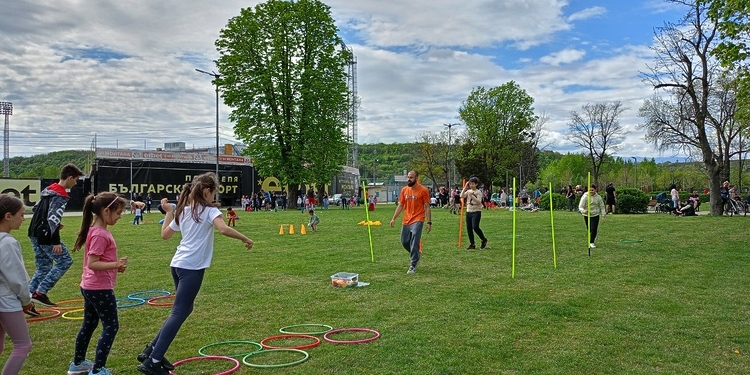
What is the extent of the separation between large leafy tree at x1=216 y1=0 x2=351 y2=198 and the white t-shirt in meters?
38.0

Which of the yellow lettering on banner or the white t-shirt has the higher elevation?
the yellow lettering on banner

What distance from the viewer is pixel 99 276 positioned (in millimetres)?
5066

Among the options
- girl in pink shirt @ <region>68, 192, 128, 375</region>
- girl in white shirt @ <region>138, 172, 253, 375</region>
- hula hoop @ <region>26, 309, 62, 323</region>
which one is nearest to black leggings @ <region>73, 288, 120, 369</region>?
girl in pink shirt @ <region>68, 192, 128, 375</region>

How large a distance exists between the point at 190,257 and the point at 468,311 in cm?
402

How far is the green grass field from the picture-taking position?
18.4 ft

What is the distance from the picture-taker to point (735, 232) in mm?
19719

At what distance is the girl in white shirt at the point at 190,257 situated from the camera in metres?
5.11

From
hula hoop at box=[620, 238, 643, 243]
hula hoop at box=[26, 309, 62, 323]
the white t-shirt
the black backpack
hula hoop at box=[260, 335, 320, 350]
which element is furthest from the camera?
hula hoop at box=[620, 238, 643, 243]

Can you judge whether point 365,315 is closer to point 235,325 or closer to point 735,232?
point 235,325

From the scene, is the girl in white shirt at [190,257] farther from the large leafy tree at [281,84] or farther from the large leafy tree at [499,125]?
the large leafy tree at [499,125]

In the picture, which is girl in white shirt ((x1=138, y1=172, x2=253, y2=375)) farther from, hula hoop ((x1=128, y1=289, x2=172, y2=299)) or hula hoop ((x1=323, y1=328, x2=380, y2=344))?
hula hoop ((x1=128, y1=289, x2=172, y2=299))

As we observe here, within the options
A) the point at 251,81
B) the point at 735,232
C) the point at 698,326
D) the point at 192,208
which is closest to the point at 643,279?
the point at 698,326

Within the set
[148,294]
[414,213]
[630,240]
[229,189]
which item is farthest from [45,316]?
[229,189]

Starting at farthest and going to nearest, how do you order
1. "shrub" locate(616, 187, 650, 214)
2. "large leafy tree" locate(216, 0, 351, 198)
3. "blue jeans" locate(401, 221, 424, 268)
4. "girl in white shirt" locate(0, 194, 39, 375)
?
"large leafy tree" locate(216, 0, 351, 198)
"shrub" locate(616, 187, 650, 214)
"blue jeans" locate(401, 221, 424, 268)
"girl in white shirt" locate(0, 194, 39, 375)
